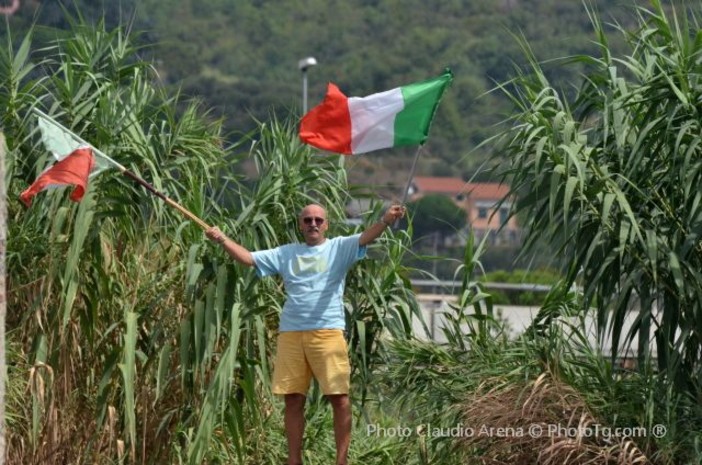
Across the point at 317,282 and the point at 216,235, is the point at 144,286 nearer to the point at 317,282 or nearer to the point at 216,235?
the point at 216,235

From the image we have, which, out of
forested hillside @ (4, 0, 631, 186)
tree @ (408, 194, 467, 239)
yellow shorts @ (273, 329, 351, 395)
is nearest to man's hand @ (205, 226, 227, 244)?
yellow shorts @ (273, 329, 351, 395)

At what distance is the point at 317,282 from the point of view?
21.9 feet

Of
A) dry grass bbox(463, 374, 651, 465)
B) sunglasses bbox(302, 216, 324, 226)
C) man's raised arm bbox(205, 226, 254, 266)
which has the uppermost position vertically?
sunglasses bbox(302, 216, 324, 226)

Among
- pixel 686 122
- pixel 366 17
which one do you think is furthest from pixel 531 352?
pixel 366 17

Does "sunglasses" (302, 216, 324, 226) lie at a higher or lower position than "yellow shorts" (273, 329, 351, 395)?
higher

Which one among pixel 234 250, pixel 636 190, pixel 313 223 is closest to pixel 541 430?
pixel 636 190

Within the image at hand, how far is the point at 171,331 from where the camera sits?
7.51 m

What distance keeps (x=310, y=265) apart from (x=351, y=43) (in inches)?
2821

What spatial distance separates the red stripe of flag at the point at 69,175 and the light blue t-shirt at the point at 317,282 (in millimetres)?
1071

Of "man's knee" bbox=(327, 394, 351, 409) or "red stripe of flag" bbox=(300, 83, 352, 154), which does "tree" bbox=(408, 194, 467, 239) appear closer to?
"red stripe of flag" bbox=(300, 83, 352, 154)

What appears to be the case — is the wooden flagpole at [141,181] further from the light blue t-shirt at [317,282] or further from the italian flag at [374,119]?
the italian flag at [374,119]

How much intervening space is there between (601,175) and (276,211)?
192cm

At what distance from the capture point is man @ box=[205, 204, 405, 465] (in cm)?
668

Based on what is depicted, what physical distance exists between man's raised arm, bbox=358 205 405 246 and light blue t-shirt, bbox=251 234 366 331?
9cm
